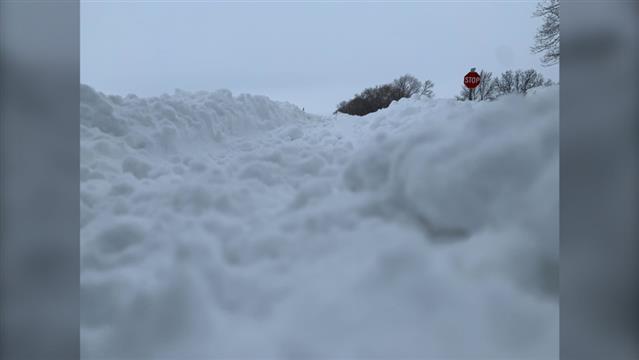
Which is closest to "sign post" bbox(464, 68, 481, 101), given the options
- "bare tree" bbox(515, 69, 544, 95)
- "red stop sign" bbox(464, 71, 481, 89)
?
"red stop sign" bbox(464, 71, 481, 89)

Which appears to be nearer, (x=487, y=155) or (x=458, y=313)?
(x=458, y=313)

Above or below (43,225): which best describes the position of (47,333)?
below

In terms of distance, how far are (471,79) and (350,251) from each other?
785 mm

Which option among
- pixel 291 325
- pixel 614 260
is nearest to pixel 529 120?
pixel 614 260

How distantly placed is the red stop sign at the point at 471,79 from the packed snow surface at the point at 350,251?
0.17 meters

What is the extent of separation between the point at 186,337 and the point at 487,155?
2.82 ft

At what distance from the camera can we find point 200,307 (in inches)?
32.3

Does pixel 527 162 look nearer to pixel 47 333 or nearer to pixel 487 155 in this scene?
pixel 487 155

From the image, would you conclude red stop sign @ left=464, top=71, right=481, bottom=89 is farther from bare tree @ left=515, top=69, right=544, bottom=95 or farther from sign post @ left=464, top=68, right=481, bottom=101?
bare tree @ left=515, top=69, right=544, bottom=95

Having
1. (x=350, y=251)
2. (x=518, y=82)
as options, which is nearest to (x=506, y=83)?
(x=518, y=82)

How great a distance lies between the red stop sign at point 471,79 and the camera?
1.22m

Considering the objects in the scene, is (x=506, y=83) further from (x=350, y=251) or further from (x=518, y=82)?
(x=350, y=251)

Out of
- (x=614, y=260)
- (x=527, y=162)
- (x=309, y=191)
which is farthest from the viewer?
(x=309, y=191)

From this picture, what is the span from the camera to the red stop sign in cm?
122
